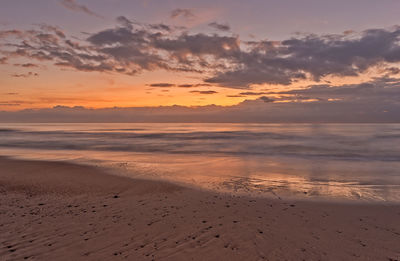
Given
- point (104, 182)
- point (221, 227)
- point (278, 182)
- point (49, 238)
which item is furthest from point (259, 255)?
point (104, 182)

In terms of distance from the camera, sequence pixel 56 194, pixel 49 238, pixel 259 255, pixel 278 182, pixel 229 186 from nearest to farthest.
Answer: pixel 259 255 → pixel 49 238 → pixel 56 194 → pixel 229 186 → pixel 278 182

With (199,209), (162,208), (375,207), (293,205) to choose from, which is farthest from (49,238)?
(375,207)

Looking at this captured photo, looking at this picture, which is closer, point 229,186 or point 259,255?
point 259,255

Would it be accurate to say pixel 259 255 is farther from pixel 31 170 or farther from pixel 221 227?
pixel 31 170

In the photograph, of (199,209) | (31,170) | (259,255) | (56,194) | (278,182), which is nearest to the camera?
(259,255)

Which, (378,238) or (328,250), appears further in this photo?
(378,238)

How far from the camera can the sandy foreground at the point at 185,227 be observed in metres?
6.41

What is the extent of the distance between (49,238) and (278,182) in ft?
39.6

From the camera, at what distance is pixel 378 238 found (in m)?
7.23

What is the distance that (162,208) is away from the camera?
9797mm

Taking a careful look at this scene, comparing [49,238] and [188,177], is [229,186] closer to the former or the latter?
[188,177]

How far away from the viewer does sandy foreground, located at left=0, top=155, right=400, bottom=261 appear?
6414 millimetres

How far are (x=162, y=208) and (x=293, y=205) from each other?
516cm

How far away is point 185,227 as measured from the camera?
311 inches
